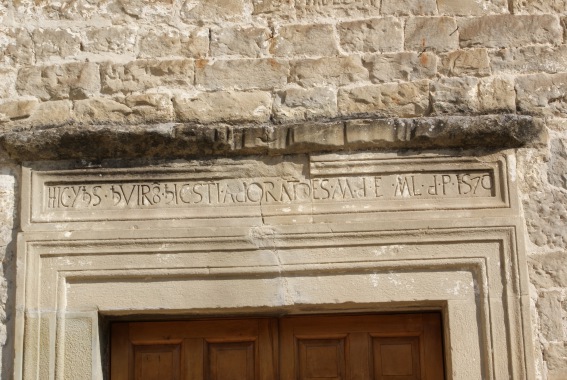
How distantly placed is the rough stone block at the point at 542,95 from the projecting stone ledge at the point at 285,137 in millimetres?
108

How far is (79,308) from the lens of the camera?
3.96 meters

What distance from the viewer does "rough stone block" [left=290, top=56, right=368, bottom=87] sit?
164 inches

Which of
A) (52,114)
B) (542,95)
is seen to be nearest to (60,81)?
(52,114)

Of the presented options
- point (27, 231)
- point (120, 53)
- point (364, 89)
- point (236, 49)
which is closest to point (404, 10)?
point (364, 89)

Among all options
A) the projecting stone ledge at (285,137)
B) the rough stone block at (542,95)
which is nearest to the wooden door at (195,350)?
the projecting stone ledge at (285,137)

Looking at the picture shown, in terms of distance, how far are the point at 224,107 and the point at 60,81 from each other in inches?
32.3

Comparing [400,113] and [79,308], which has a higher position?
[400,113]

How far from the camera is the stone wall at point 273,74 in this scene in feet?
13.2

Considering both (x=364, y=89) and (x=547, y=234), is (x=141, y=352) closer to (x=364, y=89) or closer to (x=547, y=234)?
(x=364, y=89)

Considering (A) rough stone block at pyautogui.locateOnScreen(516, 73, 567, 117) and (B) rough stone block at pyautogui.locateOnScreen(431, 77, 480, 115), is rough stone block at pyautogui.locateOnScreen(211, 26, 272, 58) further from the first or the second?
(A) rough stone block at pyautogui.locateOnScreen(516, 73, 567, 117)

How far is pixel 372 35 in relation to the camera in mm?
4219

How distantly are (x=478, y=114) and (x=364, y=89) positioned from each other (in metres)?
0.55

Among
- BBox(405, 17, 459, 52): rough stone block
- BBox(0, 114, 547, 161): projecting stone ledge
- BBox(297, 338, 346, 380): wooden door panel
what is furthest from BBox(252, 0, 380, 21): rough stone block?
BBox(297, 338, 346, 380): wooden door panel

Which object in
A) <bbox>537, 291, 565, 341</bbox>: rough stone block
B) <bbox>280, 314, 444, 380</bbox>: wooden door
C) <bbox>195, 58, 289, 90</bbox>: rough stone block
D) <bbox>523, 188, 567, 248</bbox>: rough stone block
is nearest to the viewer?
<bbox>537, 291, 565, 341</bbox>: rough stone block
